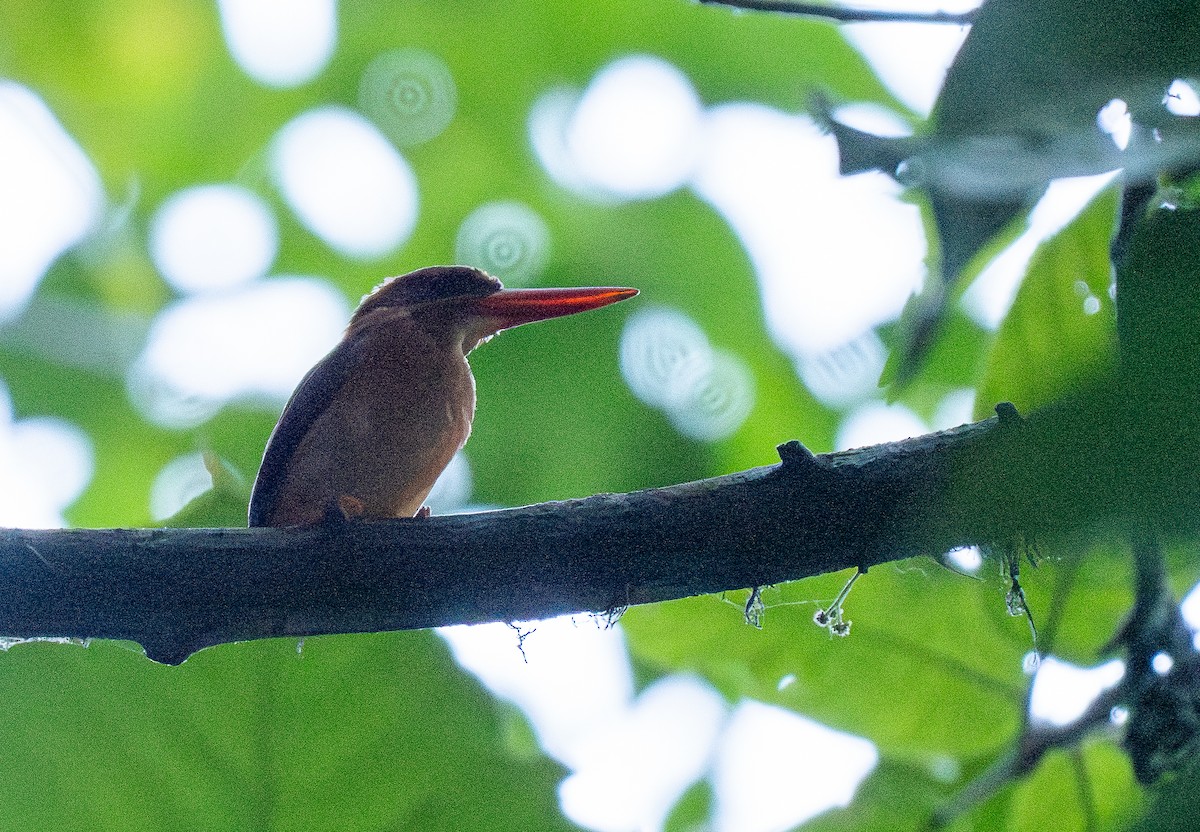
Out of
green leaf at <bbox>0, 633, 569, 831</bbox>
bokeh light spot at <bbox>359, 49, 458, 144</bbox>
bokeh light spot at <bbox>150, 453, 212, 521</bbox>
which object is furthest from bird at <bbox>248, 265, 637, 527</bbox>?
bokeh light spot at <bbox>359, 49, 458, 144</bbox>

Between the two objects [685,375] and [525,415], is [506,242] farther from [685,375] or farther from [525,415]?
[685,375]

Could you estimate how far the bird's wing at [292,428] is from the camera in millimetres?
3338

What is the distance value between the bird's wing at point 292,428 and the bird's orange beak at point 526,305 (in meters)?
0.52

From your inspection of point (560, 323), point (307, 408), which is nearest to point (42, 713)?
point (307, 408)

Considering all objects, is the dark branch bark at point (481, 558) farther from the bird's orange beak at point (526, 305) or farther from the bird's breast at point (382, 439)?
the bird's orange beak at point (526, 305)

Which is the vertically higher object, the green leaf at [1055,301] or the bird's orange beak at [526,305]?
the bird's orange beak at [526,305]

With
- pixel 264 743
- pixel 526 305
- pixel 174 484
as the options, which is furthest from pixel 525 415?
pixel 264 743

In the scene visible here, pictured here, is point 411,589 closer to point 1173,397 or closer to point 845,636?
point 845,636

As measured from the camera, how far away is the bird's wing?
334 cm

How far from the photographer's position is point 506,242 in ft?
19.5

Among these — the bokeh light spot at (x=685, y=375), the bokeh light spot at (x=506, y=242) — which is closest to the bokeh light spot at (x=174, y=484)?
the bokeh light spot at (x=506, y=242)

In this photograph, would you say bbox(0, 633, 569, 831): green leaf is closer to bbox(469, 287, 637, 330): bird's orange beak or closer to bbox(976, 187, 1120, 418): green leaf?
bbox(976, 187, 1120, 418): green leaf

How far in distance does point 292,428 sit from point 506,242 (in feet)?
9.20

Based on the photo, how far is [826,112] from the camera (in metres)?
0.89
